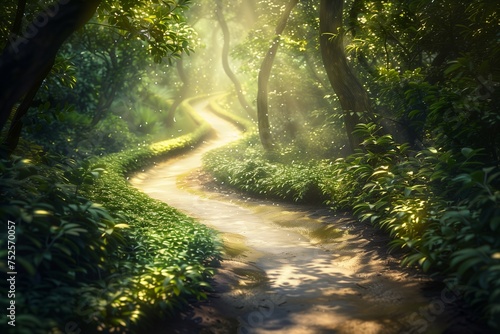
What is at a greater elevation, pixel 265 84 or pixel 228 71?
pixel 228 71

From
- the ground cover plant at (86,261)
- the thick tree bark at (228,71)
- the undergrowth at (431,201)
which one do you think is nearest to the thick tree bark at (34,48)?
the ground cover plant at (86,261)

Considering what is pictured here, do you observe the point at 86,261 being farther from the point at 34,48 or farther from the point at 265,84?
the point at 265,84

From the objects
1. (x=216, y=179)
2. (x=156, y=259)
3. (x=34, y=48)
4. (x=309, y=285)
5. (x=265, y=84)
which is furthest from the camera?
(x=265, y=84)

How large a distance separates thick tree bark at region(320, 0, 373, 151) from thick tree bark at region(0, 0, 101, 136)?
622 cm

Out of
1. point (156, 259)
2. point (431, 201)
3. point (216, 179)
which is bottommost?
point (216, 179)

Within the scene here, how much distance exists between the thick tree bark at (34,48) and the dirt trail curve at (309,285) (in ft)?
9.89

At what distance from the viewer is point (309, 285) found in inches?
257

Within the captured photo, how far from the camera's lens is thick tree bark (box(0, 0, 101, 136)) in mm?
5250

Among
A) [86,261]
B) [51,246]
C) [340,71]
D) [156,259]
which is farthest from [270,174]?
[51,246]

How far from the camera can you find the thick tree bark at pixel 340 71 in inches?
415

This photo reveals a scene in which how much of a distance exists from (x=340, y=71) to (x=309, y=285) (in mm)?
5646

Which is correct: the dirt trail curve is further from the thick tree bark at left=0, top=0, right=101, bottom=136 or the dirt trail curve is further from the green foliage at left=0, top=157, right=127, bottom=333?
the thick tree bark at left=0, top=0, right=101, bottom=136

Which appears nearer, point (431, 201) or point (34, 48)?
point (34, 48)

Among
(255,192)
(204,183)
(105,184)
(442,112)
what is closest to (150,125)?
(204,183)
